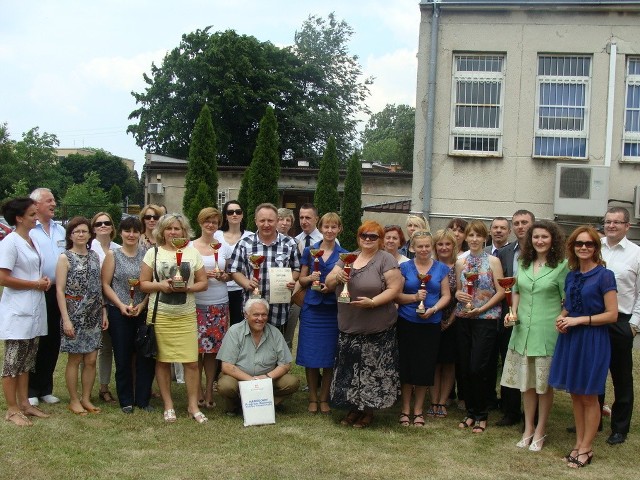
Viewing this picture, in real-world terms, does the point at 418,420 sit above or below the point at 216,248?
below

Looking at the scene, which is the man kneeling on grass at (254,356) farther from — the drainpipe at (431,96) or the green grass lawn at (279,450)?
the drainpipe at (431,96)

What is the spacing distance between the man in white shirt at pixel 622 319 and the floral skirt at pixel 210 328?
11.4ft

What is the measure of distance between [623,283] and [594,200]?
22.5 ft

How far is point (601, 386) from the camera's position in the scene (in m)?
5.30

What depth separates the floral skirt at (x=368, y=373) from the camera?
20.2 ft

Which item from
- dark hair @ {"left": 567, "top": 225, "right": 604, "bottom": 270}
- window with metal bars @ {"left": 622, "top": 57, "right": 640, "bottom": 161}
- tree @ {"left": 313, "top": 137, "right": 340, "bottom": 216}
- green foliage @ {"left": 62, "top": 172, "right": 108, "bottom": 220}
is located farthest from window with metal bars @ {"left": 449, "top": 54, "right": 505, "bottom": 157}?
green foliage @ {"left": 62, "top": 172, "right": 108, "bottom": 220}

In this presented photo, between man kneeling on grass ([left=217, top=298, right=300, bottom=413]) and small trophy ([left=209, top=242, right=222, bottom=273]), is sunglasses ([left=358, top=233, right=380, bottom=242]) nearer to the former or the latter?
man kneeling on grass ([left=217, top=298, right=300, bottom=413])

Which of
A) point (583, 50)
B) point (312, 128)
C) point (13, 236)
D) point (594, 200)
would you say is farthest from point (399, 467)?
point (312, 128)

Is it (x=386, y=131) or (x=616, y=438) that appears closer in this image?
(x=616, y=438)

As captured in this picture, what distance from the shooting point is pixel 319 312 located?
659 centimetres

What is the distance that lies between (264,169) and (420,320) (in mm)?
12280

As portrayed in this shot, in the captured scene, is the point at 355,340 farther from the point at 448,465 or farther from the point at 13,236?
the point at 13,236

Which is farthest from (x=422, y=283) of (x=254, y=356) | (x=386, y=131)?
(x=386, y=131)

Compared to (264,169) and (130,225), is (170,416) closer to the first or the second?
(130,225)
